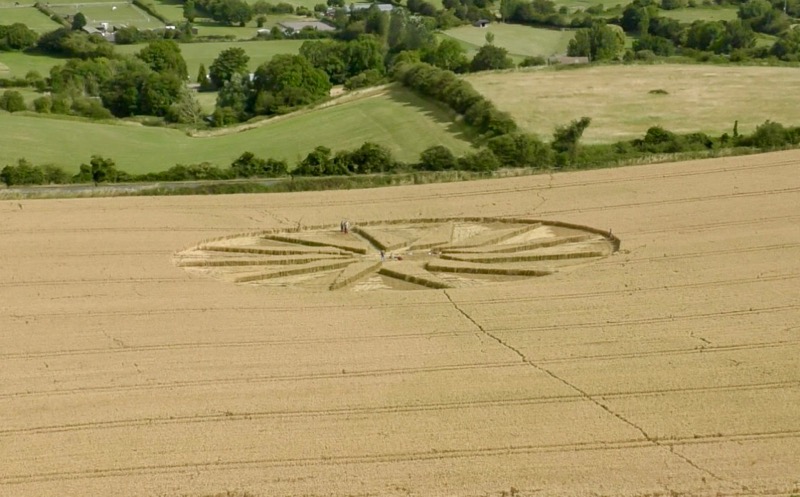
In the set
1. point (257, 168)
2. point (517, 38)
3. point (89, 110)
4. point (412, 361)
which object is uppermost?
point (517, 38)

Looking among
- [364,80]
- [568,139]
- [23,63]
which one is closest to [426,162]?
[568,139]

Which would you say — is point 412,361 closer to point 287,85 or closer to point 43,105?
point 43,105

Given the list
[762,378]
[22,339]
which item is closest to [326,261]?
[22,339]

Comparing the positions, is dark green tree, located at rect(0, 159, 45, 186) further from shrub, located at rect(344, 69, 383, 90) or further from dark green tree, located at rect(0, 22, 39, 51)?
dark green tree, located at rect(0, 22, 39, 51)

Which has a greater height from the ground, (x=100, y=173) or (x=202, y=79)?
(x=202, y=79)

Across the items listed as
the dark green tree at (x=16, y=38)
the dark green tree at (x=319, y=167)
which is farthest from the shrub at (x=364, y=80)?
the dark green tree at (x=16, y=38)

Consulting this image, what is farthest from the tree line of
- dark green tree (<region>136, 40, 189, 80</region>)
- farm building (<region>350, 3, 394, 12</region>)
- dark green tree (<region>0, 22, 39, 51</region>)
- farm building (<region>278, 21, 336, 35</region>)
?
farm building (<region>350, 3, 394, 12</region>)
